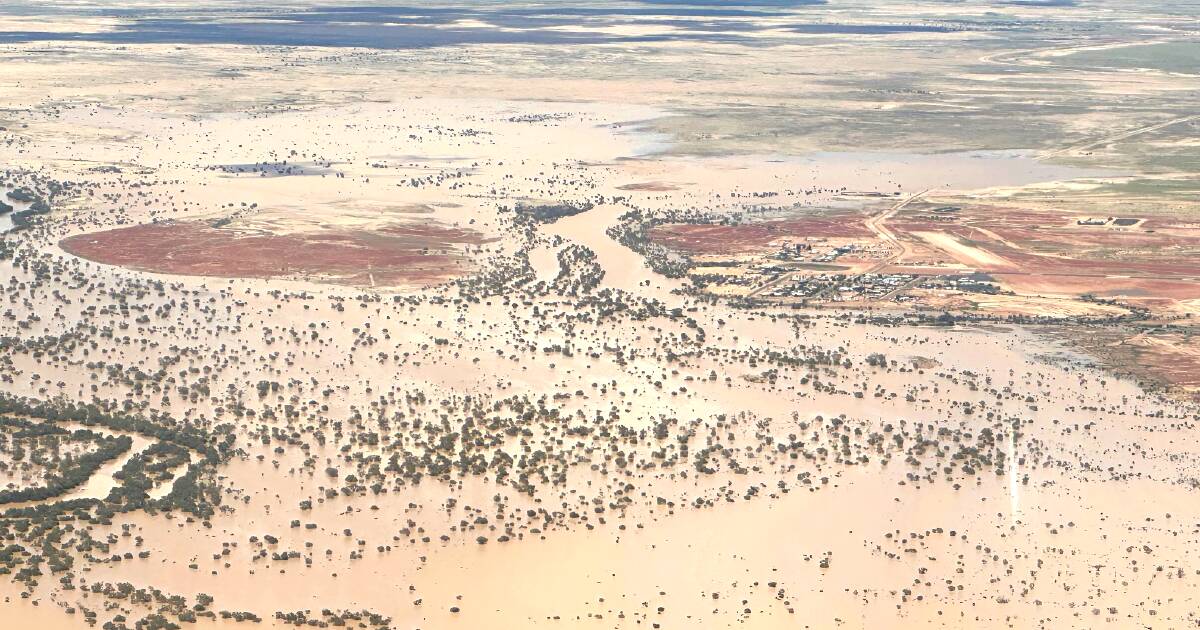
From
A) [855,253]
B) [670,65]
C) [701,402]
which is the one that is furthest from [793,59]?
[701,402]

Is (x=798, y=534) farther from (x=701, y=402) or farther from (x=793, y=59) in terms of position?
(x=793, y=59)

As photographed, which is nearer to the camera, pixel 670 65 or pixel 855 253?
pixel 855 253

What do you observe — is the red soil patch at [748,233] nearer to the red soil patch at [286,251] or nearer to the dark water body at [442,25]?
the red soil patch at [286,251]

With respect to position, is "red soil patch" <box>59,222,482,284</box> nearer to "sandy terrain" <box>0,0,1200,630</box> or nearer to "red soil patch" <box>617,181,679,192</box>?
"sandy terrain" <box>0,0,1200,630</box>

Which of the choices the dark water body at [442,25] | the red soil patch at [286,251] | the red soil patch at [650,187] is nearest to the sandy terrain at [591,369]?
the red soil patch at [286,251]

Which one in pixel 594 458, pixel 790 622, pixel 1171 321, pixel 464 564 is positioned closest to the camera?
pixel 790 622

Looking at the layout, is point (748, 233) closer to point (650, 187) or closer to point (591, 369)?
point (650, 187)
